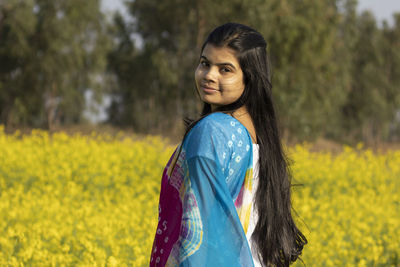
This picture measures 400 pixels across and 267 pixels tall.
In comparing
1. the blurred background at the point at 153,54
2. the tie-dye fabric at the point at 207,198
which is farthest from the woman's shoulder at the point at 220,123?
the blurred background at the point at 153,54

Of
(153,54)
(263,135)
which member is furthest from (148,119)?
(263,135)

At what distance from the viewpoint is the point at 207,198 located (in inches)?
48.6

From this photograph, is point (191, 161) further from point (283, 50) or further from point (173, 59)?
point (173, 59)

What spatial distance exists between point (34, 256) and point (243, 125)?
2.05 metres

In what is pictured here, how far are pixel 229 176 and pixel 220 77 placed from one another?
0.29 m

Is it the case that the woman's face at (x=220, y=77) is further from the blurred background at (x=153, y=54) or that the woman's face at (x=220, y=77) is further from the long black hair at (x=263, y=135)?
the blurred background at (x=153, y=54)

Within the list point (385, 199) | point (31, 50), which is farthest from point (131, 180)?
point (31, 50)

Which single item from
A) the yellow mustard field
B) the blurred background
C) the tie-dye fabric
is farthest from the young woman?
the blurred background

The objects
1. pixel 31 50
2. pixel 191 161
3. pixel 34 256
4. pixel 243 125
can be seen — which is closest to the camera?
pixel 191 161

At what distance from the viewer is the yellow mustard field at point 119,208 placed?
323 cm

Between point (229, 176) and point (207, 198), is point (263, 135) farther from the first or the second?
point (207, 198)

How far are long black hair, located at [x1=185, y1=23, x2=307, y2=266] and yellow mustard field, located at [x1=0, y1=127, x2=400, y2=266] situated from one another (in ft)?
3.65

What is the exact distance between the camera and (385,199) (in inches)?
252

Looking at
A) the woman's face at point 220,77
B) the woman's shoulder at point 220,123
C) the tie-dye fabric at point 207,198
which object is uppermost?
the woman's face at point 220,77
